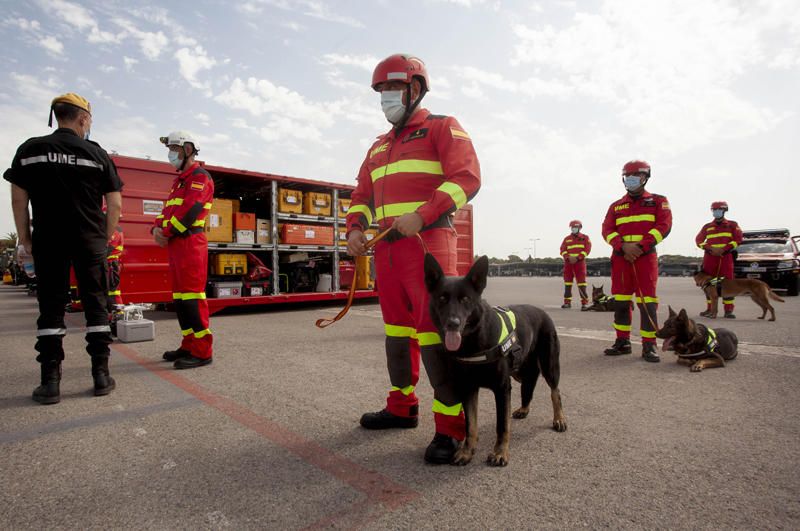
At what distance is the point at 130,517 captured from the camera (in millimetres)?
1676

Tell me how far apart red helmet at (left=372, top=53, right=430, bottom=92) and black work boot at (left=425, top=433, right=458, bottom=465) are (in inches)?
78.1

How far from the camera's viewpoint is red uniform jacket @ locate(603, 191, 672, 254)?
16.2ft

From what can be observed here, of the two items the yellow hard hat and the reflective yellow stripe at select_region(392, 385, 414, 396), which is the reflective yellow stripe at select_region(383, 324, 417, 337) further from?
the yellow hard hat

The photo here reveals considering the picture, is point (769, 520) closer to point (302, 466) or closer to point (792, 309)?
point (302, 466)

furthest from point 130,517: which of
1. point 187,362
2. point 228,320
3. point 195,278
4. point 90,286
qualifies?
point 228,320

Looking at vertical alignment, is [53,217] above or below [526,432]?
above

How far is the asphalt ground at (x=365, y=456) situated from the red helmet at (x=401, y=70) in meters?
2.08

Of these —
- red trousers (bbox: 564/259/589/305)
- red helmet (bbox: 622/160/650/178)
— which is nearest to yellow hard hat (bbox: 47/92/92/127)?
red helmet (bbox: 622/160/650/178)

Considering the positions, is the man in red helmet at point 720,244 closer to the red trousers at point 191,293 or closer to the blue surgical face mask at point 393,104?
the blue surgical face mask at point 393,104

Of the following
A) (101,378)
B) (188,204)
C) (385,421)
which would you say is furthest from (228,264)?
(385,421)

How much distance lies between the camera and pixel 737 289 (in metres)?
8.53

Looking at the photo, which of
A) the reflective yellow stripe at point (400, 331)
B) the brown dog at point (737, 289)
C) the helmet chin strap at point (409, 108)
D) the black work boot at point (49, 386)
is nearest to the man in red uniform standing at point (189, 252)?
the black work boot at point (49, 386)

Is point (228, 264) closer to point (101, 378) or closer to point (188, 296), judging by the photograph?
point (188, 296)

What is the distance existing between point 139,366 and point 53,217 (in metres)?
1.79
